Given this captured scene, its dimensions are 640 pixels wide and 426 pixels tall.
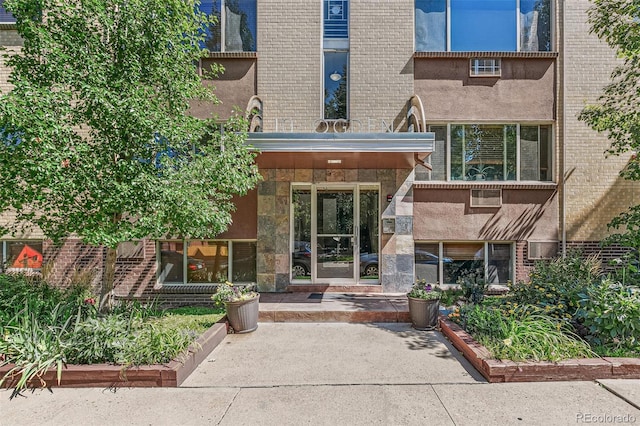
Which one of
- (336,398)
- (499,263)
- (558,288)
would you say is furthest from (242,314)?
(499,263)

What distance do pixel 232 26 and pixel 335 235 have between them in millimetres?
5941

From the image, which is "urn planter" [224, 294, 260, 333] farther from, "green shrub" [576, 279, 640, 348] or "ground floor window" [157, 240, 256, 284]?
"green shrub" [576, 279, 640, 348]

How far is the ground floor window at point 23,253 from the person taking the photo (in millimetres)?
8148

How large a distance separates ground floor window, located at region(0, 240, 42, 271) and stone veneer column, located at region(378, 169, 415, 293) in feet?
28.6

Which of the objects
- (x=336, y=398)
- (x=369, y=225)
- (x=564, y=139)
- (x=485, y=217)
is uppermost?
(x=564, y=139)

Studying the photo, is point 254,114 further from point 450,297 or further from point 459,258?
point 459,258

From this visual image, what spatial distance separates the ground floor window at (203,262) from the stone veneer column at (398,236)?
3.37 meters

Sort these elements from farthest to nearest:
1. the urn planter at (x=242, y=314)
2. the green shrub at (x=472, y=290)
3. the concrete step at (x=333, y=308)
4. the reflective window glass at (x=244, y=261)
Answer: the reflective window glass at (x=244, y=261)
the green shrub at (x=472, y=290)
the concrete step at (x=333, y=308)
the urn planter at (x=242, y=314)

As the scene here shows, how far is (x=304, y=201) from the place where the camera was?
8.26 m

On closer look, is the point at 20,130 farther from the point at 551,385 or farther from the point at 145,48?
the point at 551,385

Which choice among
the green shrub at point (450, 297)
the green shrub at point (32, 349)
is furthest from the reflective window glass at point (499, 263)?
the green shrub at point (32, 349)

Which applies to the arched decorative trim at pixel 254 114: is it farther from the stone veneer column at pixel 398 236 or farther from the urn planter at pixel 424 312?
the urn planter at pixel 424 312

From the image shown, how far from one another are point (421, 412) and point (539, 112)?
7906mm

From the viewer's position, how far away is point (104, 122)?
464 cm
